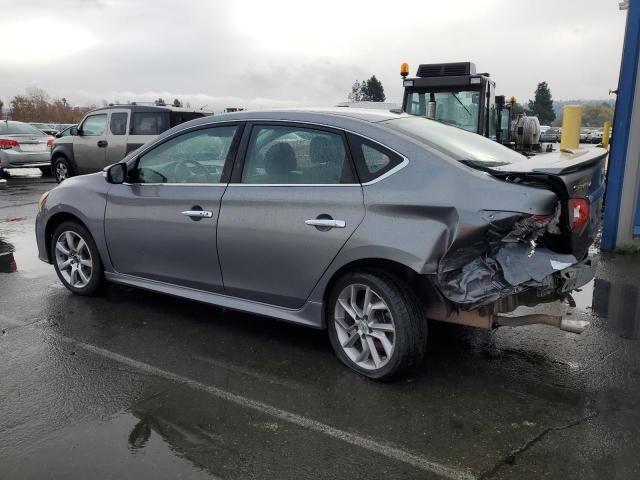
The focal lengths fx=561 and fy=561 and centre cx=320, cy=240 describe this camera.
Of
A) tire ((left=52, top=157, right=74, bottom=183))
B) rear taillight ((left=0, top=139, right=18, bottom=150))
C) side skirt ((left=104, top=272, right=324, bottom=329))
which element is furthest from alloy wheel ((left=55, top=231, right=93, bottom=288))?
rear taillight ((left=0, top=139, right=18, bottom=150))

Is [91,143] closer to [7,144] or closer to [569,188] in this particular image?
[7,144]

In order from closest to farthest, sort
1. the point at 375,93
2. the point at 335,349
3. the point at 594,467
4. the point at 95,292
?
1. the point at 594,467
2. the point at 335,349
3. the point at 95,292
4. the point at 375,93

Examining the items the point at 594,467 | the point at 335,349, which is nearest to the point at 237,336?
the point at 335,349

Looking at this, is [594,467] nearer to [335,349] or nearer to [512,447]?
[512,447]

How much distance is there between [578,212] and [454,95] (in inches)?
290

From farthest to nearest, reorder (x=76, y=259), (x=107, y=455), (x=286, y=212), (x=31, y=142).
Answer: (x=31, y=142) → (x=76, y=259) → (x=286, y=212) → (x=107, y=455)

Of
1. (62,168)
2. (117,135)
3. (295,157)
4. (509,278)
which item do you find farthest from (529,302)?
Answer: (62,168)

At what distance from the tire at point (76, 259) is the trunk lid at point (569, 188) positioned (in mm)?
3624

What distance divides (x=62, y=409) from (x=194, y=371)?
2.76 feet

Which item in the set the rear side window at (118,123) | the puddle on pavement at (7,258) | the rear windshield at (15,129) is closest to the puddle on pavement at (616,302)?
the puddle on pavement at (7,258)

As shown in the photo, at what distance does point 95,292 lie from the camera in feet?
17.2

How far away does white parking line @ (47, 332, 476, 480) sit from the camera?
9.06 feet

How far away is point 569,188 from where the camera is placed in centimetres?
326

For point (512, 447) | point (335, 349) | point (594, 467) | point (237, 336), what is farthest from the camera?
point (237, 336)
